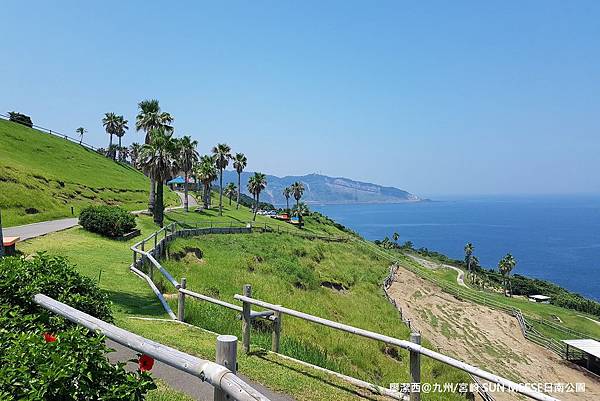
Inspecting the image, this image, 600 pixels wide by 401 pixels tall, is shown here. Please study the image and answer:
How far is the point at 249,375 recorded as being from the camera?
7844mm

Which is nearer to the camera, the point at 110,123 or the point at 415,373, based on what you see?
the point at 415,373

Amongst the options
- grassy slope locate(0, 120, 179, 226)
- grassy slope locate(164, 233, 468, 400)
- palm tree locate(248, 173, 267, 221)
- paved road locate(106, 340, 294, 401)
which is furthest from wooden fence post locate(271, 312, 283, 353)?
palm tree locate(248, 173, 267, 221)

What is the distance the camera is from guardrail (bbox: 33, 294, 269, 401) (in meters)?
3.11

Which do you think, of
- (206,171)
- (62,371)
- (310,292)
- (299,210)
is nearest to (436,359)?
(62,371)

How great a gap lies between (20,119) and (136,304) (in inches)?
3321

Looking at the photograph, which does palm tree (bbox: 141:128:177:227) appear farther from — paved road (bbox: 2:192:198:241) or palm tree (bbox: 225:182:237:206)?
palm tree (bbox: 225:182:237:206)

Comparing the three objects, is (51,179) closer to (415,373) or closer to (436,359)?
(415,373)

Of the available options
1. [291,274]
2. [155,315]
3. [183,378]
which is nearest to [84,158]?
[291,274]

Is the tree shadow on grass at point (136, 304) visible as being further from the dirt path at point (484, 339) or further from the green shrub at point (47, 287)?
the dirt path at point (484, 339)

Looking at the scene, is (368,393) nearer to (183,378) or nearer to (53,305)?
(183,378)

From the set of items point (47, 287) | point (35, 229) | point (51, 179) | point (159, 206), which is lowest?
point (35, 229)

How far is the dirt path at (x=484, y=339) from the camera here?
28812 millimetres

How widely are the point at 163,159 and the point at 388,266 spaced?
31412 mm

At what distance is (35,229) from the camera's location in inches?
1206
